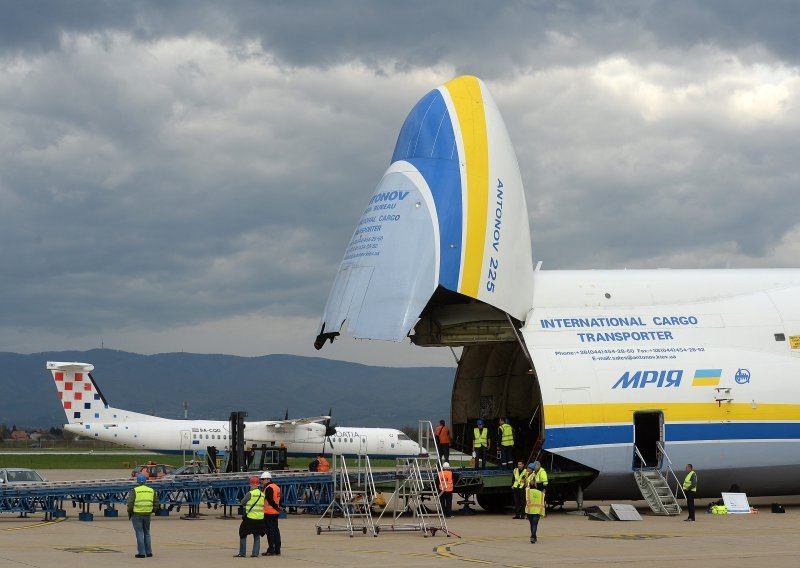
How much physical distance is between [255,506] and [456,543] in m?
4.74

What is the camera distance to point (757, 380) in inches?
1238

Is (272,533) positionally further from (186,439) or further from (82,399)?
(186,439)

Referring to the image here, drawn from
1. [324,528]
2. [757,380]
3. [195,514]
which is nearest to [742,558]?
[324,528]

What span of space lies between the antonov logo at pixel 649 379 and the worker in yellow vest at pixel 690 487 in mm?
2268

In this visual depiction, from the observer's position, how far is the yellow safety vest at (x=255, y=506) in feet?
68.4

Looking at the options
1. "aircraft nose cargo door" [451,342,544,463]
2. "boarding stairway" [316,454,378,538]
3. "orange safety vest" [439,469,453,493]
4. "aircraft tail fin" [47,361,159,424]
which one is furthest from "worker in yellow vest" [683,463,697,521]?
"aircraft tail fin" [47,361,159,424]

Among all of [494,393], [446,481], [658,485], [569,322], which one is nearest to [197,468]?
[494,393]

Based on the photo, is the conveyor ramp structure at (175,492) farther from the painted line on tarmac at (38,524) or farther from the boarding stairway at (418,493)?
the boarding stairway at (418,493)

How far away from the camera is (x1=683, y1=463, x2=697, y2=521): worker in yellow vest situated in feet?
93.8

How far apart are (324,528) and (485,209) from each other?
32.0 ft

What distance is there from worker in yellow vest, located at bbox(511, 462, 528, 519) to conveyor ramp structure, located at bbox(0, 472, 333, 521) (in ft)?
16.7

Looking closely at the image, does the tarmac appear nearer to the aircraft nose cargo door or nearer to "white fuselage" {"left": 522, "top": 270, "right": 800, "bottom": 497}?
"white fuselage" {"left": 522, "top": 270, "right": 800, "bottom": 497}

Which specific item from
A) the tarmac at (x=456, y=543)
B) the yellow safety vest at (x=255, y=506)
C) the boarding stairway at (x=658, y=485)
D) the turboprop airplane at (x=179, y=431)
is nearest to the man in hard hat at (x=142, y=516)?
the tarmac at (x=456, y=543)

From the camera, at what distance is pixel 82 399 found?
2312 inches
